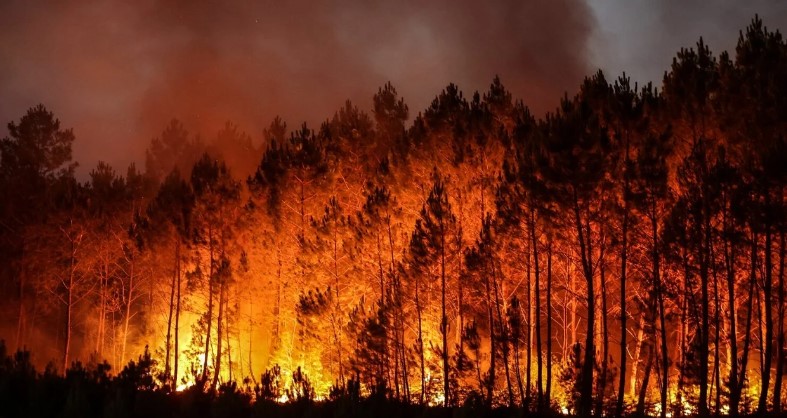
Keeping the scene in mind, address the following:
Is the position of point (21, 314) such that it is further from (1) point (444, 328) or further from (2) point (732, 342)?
(2) point (732, 342)

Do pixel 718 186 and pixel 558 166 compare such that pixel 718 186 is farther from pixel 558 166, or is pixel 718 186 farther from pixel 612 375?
pixel 612 375

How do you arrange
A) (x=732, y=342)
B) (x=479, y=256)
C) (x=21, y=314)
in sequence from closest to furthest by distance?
(x=732, y=342) → (x=479, y=256) → (x=21, y=314)

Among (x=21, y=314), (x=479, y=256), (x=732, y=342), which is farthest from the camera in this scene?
(x=21, y=314)

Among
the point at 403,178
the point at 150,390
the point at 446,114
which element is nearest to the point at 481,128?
the point at 446,114

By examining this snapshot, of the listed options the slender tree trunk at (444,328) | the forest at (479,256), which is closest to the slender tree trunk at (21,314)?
the forest at (479,256)

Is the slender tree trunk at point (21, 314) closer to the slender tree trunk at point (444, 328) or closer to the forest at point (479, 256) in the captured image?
the forest at point (479, 256)

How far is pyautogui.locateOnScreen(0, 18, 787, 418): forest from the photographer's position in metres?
15.9

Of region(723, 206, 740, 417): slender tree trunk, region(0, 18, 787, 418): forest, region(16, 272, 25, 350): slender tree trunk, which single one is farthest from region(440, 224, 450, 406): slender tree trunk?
region(16, 272, 25, 350): slender tree trunk

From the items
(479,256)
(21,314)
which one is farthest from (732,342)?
(21,314)

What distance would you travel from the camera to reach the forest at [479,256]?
15914 mm

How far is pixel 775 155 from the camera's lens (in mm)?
15227

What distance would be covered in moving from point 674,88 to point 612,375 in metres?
7.97

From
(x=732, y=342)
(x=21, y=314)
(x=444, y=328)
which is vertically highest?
(x=21, y=314)

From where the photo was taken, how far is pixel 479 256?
63.0ft
